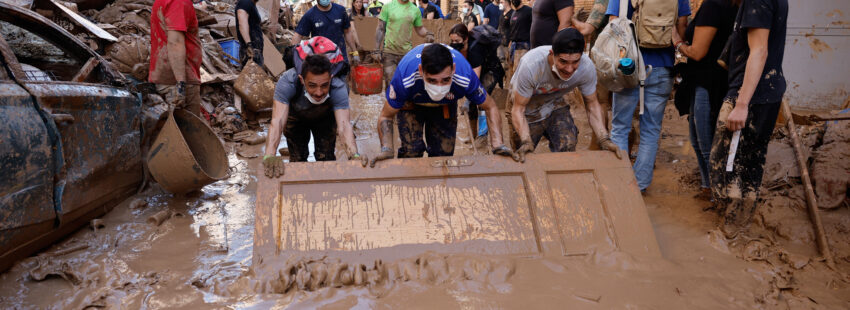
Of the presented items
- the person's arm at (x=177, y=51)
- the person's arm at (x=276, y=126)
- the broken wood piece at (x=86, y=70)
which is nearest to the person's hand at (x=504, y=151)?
the person's arm at (x=276, y=126)

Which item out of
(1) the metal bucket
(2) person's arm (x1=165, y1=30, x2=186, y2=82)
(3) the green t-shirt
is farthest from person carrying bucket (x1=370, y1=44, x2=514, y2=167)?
(3) the green t-shirt

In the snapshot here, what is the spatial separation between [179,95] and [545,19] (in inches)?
146

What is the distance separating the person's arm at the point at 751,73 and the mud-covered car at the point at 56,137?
385cm

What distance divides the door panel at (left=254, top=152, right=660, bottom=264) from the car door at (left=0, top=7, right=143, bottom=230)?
1258 millimetres

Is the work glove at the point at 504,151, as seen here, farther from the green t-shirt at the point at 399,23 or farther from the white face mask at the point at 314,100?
the green t-shirt at the point at 399,23

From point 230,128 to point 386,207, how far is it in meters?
4.24

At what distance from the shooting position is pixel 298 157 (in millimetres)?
4285

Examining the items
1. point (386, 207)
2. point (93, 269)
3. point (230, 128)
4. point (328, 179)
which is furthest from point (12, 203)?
point (230, 128)

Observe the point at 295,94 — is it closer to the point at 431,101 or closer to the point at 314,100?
the point at 314,100

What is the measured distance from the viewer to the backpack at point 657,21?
12.0 ft

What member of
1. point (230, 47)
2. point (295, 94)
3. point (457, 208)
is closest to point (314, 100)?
point (295, 94)

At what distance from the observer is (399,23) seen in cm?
689

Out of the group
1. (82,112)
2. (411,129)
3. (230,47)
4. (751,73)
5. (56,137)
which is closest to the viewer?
(751,73)

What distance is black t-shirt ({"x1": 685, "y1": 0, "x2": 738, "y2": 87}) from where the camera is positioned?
11.0ft
